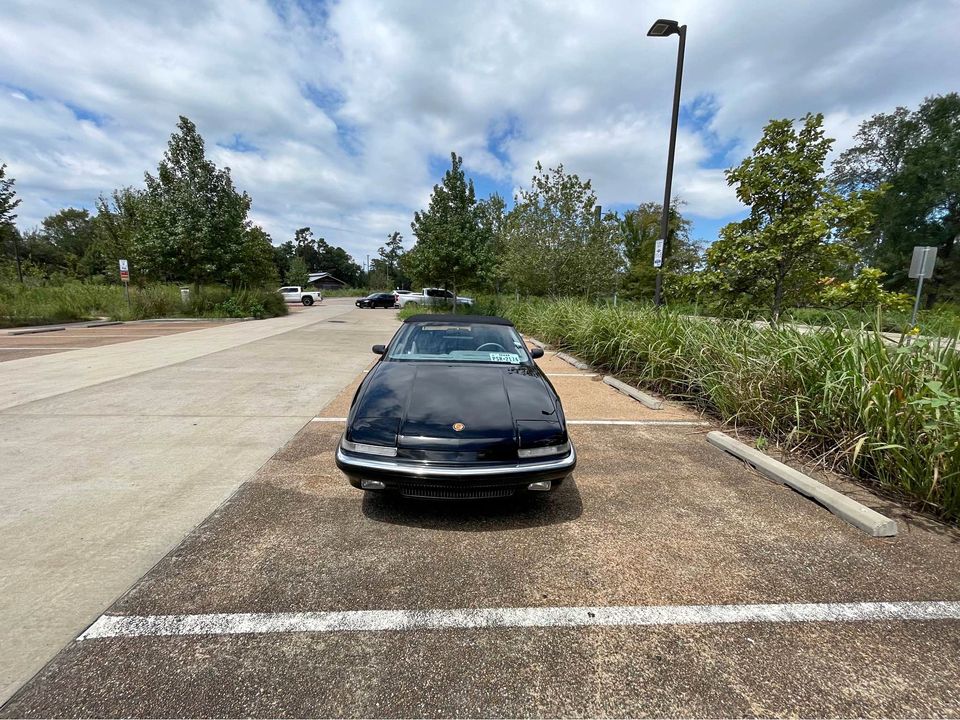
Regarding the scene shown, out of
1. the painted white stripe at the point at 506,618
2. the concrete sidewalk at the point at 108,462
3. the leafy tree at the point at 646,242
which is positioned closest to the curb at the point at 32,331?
the concrete sidewalk at the point at 108,462

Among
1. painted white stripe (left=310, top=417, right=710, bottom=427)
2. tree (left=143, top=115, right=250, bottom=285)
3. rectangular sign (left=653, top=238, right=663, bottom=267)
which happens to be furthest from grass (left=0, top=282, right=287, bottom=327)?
rectangular sign (left=653, top=238, right=663, bottom=267)

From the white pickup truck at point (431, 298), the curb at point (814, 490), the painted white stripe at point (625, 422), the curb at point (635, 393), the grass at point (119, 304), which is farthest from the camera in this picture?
the white pickup truck at point (431, 298)

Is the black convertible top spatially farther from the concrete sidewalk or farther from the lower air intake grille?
the lower air intake grille

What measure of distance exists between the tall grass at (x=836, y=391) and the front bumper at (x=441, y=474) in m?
2.60

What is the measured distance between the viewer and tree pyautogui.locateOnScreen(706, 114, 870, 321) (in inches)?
250

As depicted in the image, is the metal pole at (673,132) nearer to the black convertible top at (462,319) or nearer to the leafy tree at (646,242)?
the black convertible top at (462,319)

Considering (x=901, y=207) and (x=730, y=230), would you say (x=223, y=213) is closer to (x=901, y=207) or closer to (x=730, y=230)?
(x=730, y=230)

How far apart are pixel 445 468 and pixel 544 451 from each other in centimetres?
67

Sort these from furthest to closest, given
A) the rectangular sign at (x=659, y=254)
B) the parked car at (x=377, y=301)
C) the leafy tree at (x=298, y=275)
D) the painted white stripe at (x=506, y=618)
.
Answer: the leafy tree at (x=298, y=275)
the parked car at (x=377, y=301)
the rectangular sign at (x=659, y=254)
the painted white stripe at (x=506, y=618)

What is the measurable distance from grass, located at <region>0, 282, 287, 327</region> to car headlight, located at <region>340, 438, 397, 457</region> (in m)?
20.2

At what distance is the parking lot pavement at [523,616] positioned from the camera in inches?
66.4

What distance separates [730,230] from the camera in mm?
7195

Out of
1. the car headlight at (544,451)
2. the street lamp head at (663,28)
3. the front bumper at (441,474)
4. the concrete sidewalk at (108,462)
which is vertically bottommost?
the concrete sidewalk at (108,462)

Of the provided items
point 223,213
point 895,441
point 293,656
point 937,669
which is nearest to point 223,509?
point 293,656
